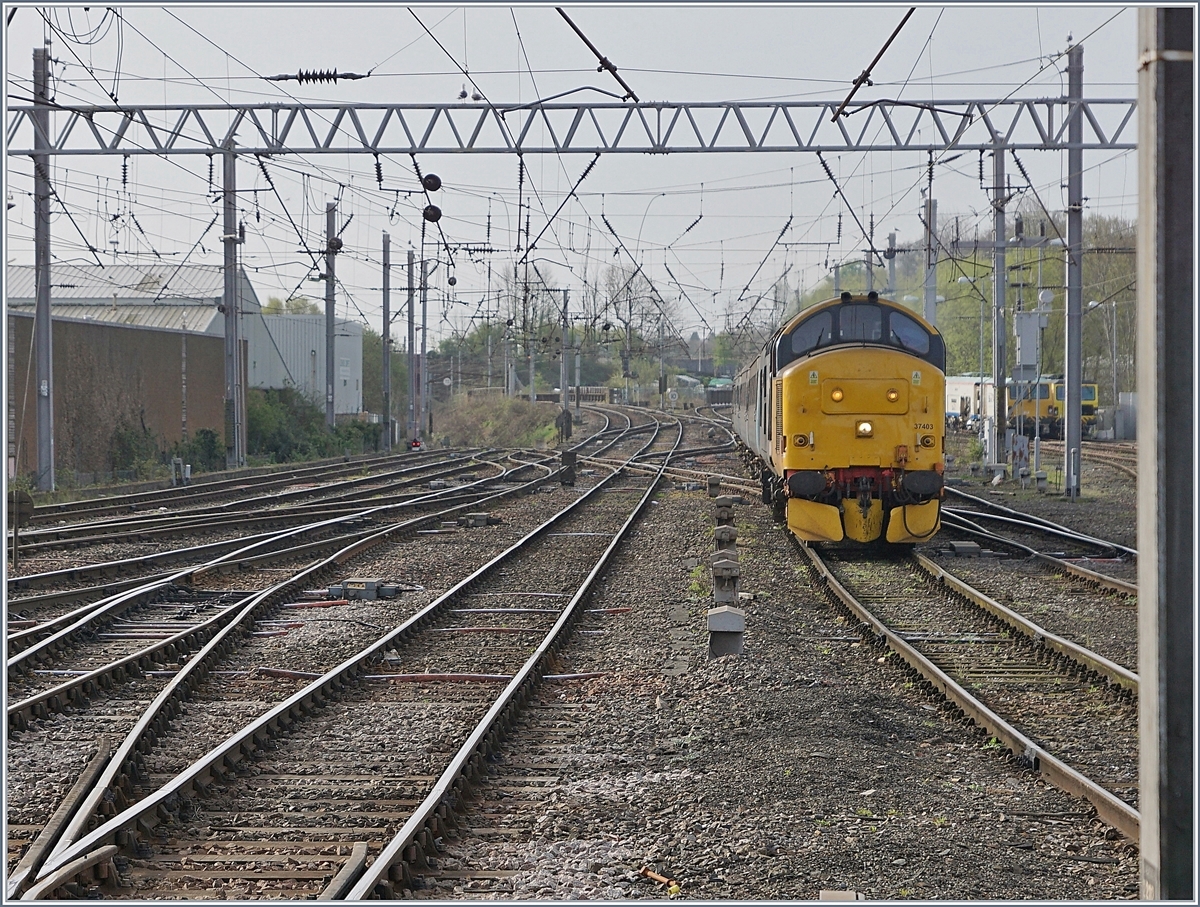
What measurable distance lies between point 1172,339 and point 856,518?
12400 mm

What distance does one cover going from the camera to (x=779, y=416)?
1609 cm

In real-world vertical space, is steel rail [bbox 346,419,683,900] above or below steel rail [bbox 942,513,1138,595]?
below

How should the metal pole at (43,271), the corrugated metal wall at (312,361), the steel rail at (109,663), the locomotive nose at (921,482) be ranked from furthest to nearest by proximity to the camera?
the corrugated metal wall at (312,361) < the metal pole at (43,271) < the locomotive nose at (921,482) < the steel rail at (109,663)

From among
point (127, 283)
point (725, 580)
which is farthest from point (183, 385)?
point (725, 580)

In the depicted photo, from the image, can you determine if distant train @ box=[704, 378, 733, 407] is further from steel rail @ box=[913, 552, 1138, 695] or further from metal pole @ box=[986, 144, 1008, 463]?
steel rail @ box=[913, 552, 1138, 695]

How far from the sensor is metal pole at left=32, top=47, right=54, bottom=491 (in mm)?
21688

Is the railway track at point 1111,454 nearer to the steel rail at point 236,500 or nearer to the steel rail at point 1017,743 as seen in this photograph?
the steel rail at point 236,500

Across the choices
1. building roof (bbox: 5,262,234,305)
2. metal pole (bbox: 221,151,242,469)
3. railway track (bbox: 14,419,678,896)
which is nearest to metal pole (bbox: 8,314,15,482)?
metal pole (bbox: 221,151,242,469)

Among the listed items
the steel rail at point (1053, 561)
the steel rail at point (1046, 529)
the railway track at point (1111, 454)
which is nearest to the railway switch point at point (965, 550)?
the steel rail at point (1053, 561)

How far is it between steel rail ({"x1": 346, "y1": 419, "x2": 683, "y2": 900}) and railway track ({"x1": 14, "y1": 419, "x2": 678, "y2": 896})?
0.04ft

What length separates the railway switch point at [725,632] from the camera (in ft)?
32.2

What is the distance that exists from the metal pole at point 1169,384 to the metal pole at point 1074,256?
731 inches

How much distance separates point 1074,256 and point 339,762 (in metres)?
19.2

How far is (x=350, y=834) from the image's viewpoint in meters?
6.06
